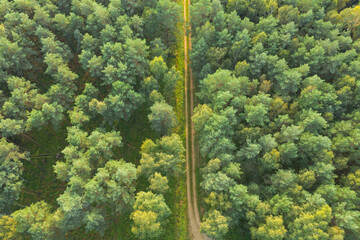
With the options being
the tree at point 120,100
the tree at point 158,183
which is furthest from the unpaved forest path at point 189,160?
the tree at point 120,100

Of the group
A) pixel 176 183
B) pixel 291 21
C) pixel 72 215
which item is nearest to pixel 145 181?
pixel 176 183

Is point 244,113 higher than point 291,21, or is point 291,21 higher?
point 291,21

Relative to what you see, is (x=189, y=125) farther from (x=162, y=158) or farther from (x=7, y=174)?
(x=7, y=174)

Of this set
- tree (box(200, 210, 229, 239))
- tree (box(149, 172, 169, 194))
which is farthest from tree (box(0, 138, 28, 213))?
tree (box(200, 210, 229, 239))

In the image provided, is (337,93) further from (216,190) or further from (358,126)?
(216,190)

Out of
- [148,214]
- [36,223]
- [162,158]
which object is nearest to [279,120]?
[162,158]

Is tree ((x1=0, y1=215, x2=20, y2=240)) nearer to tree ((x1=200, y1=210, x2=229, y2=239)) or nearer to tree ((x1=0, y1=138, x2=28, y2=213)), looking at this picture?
tree ((x1=0, y1=138, x2=28, y2=213))

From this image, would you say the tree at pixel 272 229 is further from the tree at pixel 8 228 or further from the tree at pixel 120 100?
the tree at pixel 8 228
